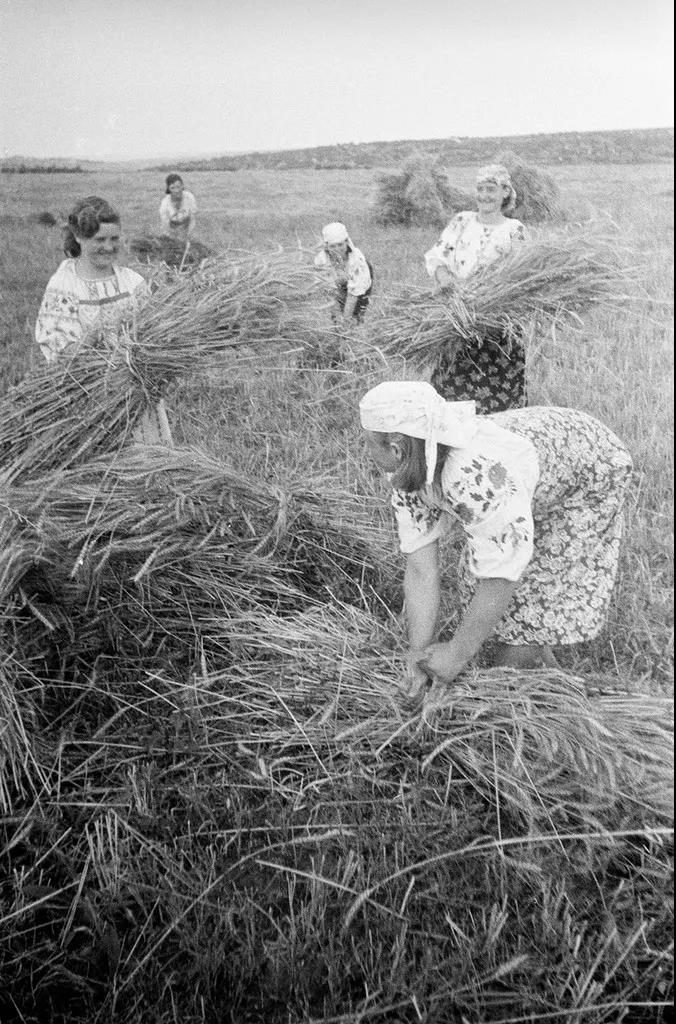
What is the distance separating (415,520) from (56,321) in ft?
4.34

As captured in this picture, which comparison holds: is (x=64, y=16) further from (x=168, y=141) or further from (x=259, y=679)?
(x=259, y=679)

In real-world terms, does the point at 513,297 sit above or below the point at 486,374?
above

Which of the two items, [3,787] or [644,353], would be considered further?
[644,353]

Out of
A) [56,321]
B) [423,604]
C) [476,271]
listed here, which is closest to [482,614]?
[423,604]

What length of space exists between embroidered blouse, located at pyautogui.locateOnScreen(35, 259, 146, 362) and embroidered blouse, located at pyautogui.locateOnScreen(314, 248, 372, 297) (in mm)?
503

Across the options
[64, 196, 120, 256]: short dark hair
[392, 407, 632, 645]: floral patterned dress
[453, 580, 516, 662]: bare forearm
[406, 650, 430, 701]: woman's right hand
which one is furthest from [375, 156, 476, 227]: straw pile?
[406, 650, 430, 701]: woman's right hand

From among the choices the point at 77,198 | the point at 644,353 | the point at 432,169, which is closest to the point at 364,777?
the point at 644,353

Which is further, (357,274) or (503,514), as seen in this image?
(357,274)

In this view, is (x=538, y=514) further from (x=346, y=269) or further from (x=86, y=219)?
(x=86, y=219)

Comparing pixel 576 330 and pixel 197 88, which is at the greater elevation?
pixel 197 88

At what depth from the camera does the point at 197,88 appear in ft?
6.16

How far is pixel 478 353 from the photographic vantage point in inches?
78.2

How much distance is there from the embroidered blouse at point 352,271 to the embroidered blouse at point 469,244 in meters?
0.16

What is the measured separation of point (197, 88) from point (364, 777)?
1.54 metres
